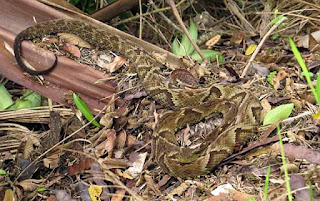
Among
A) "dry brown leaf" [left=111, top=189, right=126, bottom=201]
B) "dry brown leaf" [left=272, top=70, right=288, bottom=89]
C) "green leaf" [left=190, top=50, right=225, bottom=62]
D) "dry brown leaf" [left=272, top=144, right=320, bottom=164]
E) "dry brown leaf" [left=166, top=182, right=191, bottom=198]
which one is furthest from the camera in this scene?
"green leaf" [left=190, top=50, right=225, bottom=62]

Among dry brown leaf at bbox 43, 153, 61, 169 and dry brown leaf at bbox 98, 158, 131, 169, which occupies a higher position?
dry brown leaf at bbox 98, 158, 131, 169

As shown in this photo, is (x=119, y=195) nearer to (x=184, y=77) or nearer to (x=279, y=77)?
(x=184, y=77)

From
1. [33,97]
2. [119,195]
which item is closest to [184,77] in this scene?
[119,195]

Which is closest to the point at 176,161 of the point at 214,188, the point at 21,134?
the point at 214,188

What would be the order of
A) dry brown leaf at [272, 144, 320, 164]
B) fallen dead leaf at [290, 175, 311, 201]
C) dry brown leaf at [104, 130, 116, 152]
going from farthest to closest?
dry brown leaf at [104, 130, 116, 152]
dry brown leaf at [272, 144, 320, 164]
fallen dead leaf at [290, 175, 311, 201]

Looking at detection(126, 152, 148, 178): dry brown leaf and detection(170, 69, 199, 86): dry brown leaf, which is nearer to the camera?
detection(126, 152, 148, 178): dry brown leaf

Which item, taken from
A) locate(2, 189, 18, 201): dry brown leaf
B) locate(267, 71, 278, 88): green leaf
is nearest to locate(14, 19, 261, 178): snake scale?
locate(267, 71, 278, 88): green leaf

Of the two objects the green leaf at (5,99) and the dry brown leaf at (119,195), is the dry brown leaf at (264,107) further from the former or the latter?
the green leaf at (5,99)

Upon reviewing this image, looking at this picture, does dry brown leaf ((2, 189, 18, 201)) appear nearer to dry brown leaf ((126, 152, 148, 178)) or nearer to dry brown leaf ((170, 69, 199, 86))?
dry brown leaf ((126, 152, 148, 178))
